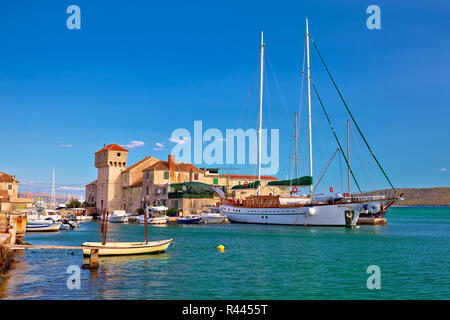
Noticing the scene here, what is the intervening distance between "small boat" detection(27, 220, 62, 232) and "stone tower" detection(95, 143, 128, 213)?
45.2 m

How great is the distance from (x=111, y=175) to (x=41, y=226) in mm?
47325

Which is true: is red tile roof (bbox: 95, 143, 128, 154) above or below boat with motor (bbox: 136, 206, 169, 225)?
above

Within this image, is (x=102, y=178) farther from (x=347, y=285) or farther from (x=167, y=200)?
(x=347, y=285)

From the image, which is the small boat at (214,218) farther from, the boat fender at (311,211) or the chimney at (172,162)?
the chimney at (172,162)

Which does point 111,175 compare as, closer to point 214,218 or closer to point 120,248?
point 214,218

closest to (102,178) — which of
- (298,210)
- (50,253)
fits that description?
(298,210)

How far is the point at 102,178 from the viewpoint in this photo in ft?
343

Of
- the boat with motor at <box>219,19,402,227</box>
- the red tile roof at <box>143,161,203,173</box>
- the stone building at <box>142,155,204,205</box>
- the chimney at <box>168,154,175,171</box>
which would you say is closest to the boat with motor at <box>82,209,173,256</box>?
the boat with motor at <box>219,19,402,227</box>

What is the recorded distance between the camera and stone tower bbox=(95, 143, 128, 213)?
10081 cm

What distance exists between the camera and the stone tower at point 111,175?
331ft

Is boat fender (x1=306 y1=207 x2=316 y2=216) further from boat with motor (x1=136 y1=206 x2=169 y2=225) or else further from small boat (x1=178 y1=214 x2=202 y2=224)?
boat with motor (x1=136 y1=206 x2=169 y2=225)

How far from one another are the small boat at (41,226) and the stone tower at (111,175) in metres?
45.2

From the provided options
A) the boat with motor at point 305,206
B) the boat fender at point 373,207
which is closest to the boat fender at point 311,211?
the boat with motor at point 305,206
